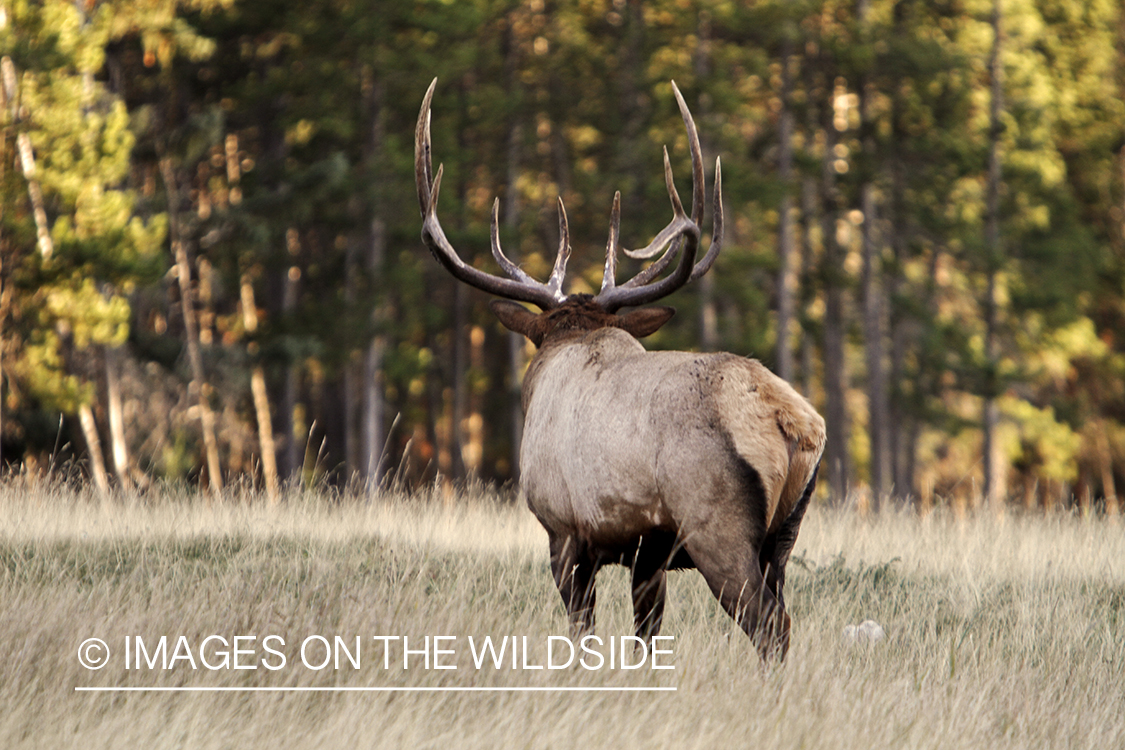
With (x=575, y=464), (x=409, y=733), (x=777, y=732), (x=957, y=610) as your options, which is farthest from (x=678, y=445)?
(x=957, y=610)

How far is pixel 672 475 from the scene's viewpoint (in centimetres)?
470

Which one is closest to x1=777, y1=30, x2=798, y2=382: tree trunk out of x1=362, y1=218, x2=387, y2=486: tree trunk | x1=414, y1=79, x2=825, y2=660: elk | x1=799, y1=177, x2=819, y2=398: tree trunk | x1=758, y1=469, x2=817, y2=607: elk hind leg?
x1=799, y1=177, x2=819, y2=398: tree trunk

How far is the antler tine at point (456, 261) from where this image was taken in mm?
6535

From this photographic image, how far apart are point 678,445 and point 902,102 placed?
1807 cm

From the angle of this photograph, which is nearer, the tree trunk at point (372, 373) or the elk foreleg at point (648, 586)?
the elk foreleg at point (648, 586)

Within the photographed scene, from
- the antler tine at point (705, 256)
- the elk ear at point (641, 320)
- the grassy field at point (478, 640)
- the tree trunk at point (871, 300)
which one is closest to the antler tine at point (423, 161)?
the antler tine at point (705, 256)

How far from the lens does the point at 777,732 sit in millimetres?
4020

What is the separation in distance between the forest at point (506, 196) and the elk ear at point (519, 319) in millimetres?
9296

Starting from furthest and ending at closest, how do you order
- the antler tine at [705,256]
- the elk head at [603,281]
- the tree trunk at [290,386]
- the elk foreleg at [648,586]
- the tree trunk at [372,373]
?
1. the tree trunk at [290,386]
2. the tree trunk at [372,373]
3. the antler tine at [705,256]
4. the elk head at [603,281]
5. the elk foreleg at [648,586]

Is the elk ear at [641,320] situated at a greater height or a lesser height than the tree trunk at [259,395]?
greater

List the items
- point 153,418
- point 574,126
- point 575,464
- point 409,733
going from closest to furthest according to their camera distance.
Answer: point 409,733 < point 575,464 < point 153,418 < point 574,126

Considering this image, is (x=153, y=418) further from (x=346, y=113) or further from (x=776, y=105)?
(x=776, y=105)

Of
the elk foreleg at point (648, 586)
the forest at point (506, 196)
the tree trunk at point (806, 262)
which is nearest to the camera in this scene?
the elk foreleg at point (648, 586)

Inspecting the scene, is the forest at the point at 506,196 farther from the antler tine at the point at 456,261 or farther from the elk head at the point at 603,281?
the elk head at the point at 603,281
